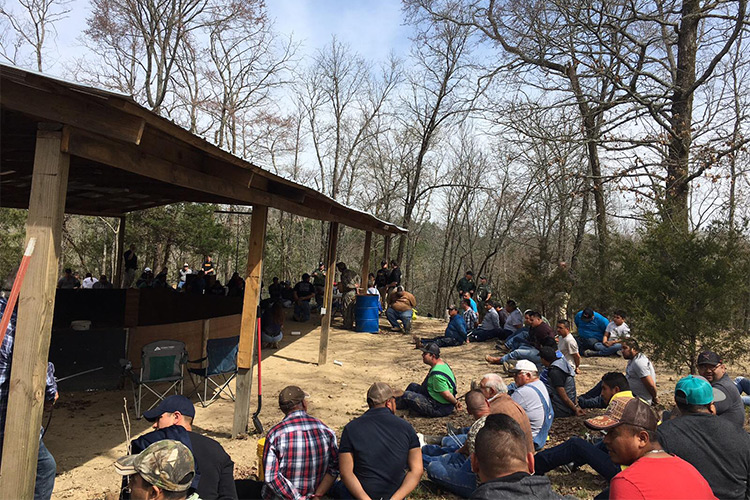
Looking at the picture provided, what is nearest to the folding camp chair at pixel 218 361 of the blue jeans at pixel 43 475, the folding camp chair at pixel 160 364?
the folding camp chair at pixel 160 364

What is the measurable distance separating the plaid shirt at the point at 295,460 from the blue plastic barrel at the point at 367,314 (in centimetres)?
1055

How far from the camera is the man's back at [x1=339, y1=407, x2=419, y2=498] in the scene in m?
3.50

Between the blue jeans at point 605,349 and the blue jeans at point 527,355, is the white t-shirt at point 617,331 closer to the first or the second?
the blue jeans at point 605,349

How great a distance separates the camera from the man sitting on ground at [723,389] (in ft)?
14.7

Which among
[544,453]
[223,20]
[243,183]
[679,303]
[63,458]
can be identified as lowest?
[63,458]

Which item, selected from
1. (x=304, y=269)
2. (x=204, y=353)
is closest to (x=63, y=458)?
(x=204, y=353)

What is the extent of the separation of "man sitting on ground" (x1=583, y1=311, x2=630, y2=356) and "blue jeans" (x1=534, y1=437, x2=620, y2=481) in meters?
6.26

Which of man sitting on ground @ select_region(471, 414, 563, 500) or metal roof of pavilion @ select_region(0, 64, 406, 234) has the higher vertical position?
metal roof of pavilion @ select_region(0, 64, 406, 234)

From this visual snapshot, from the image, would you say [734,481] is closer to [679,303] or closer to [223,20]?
[679,303]

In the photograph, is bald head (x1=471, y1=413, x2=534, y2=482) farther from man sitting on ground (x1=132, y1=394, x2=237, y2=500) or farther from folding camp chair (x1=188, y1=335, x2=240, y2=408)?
folding camp chair (x1=188, y1=335, x2=240, y2=408)

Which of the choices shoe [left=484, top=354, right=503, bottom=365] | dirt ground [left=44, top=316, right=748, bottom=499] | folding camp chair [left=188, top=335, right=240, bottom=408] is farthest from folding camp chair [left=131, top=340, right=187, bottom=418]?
shoe [left=484, top=354, right=503, bottom=365]

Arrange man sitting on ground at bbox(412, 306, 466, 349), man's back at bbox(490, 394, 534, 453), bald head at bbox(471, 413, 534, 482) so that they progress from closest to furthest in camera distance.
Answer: bald head at bbox(471, 413, 534, 482)
man's back at bbox(490, 394, 534, 453)
man sitting on ground at bbox(412, 306, 466, 349)

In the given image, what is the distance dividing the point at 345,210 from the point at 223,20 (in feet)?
42.4

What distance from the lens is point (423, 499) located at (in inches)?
175
